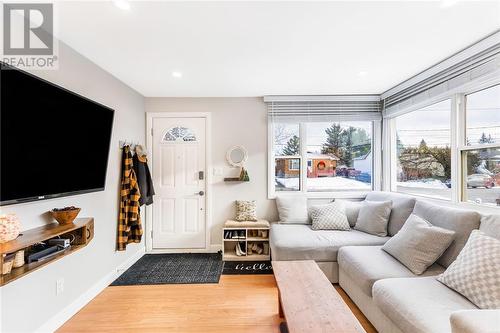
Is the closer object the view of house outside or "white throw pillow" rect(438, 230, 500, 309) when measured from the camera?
"white throw pillow" rect(438, 230, 500, 309)

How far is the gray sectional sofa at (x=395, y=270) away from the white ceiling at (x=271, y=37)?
4.99ft

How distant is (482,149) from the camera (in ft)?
7.56

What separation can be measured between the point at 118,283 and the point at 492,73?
168 inches

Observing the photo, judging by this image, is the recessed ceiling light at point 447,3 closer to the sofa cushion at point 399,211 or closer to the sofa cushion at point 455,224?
the sofa cushion at point 455,224

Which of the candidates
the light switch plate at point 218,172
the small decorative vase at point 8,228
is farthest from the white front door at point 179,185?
the small decorative vase at point 8,228

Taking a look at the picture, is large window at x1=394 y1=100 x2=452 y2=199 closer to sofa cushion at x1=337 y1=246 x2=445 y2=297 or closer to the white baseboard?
sofa cushion at x1=337 y1=246 x2=445 y2=297

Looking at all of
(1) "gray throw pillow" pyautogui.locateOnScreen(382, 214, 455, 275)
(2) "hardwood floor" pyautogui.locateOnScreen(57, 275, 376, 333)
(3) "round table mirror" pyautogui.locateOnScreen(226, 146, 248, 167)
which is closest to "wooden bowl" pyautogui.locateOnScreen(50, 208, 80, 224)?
(2) "hardwood floor" pyautogui.locateOnScreen(57, 275, 376, 333)

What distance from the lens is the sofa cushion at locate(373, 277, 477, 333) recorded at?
1.37 m

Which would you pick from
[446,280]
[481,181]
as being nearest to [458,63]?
[481,181]

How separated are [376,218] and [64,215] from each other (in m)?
3.20

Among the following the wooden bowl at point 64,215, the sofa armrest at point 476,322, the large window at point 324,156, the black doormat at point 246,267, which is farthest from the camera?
the large window at point 324,156

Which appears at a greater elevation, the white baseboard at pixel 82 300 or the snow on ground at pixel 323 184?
the snow on ground at pixel 323 184

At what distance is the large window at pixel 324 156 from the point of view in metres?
3.83

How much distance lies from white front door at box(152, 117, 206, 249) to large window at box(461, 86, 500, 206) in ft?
10.5
